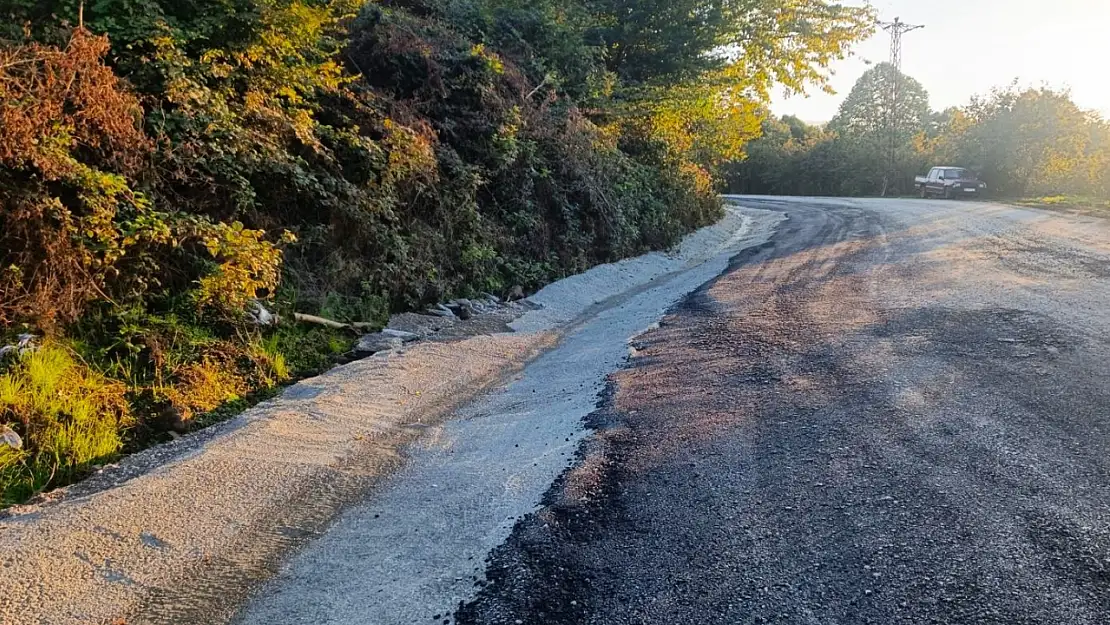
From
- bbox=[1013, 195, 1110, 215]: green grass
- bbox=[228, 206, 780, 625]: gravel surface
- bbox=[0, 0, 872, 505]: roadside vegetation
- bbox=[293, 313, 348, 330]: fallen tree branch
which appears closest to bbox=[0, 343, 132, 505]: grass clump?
bbox=[0, 0, 872, 505]: roadside vegetation

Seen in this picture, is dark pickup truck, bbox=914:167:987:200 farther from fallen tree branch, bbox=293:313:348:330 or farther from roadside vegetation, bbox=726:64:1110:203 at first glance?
fallen tree branch, bbox=293:313:348:330

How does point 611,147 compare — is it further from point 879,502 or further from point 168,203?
point 879,502

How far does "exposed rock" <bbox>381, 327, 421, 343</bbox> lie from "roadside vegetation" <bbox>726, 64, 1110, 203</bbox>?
763 inches

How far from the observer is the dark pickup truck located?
30.1 meters

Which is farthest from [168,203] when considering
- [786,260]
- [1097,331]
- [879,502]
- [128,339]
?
[786,260]

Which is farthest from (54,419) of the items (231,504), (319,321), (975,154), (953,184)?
(975,154)

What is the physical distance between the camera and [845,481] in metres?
3.78

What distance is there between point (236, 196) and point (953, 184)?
3200 cm

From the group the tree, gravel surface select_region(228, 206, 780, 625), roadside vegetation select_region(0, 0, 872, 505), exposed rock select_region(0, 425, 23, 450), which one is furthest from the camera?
the tree

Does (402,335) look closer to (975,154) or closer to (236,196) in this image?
(236,196)

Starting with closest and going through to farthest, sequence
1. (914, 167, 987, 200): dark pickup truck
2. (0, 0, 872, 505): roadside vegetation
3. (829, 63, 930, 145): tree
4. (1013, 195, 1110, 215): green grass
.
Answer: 1. (0, 0, 872, 505): roadside vegetation
2. (1013, 195, 1110, 215): green grass
3. (914, 167, 987, 200): dark pickup truck
4. (829, 63, 930, 145): tree

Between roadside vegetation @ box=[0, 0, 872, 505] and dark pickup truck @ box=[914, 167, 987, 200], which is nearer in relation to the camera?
roadside vegetation @ box=[0, 0, 872, 505]

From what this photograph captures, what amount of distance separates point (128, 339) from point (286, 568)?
3.02 metres

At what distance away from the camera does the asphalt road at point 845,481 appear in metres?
2.88
